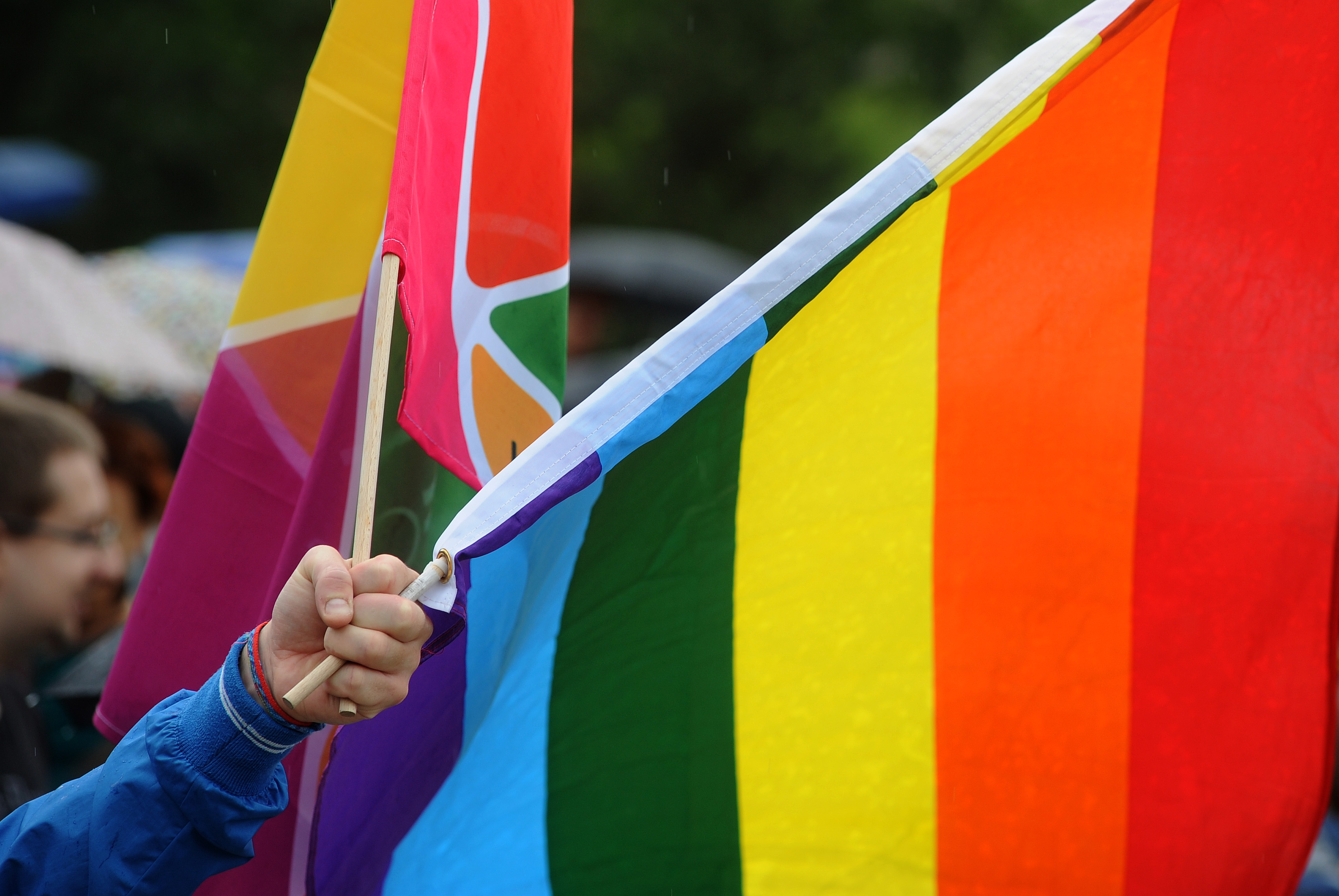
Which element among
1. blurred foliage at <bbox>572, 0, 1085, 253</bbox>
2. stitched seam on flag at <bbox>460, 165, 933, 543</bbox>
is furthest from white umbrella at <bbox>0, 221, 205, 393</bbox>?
blurred foliage at <bbox>572, 0, 1085, 253</bbox>

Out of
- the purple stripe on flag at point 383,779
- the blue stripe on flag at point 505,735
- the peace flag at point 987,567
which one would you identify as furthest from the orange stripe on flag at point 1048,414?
the purple stripe on flag at point 383,779

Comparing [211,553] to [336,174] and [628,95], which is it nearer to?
[336,174]

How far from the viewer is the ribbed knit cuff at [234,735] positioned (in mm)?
1074

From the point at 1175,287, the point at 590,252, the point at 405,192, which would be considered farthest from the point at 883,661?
the point at 590,252

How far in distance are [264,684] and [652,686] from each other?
46cm

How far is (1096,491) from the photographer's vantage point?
4.65 ft

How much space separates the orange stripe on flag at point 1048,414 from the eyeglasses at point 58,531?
1553 millimetres

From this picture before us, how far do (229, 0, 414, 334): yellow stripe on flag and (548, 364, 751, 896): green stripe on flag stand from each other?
51 cm

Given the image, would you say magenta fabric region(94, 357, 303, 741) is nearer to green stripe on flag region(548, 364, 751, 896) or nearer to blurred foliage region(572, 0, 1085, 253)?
green stripe on flag region(548, 364, 751, 896)

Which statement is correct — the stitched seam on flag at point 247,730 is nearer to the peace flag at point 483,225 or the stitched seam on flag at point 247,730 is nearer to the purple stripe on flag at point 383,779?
the purple stripe on flag at point 383,779

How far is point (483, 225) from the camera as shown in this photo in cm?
139

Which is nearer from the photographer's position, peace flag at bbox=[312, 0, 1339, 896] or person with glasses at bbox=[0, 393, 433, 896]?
person with glasses at bbox=[0, 393, 433, 896]

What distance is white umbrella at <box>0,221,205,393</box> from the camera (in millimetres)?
3709

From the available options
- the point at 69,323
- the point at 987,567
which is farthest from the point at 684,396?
the point at 69,323
